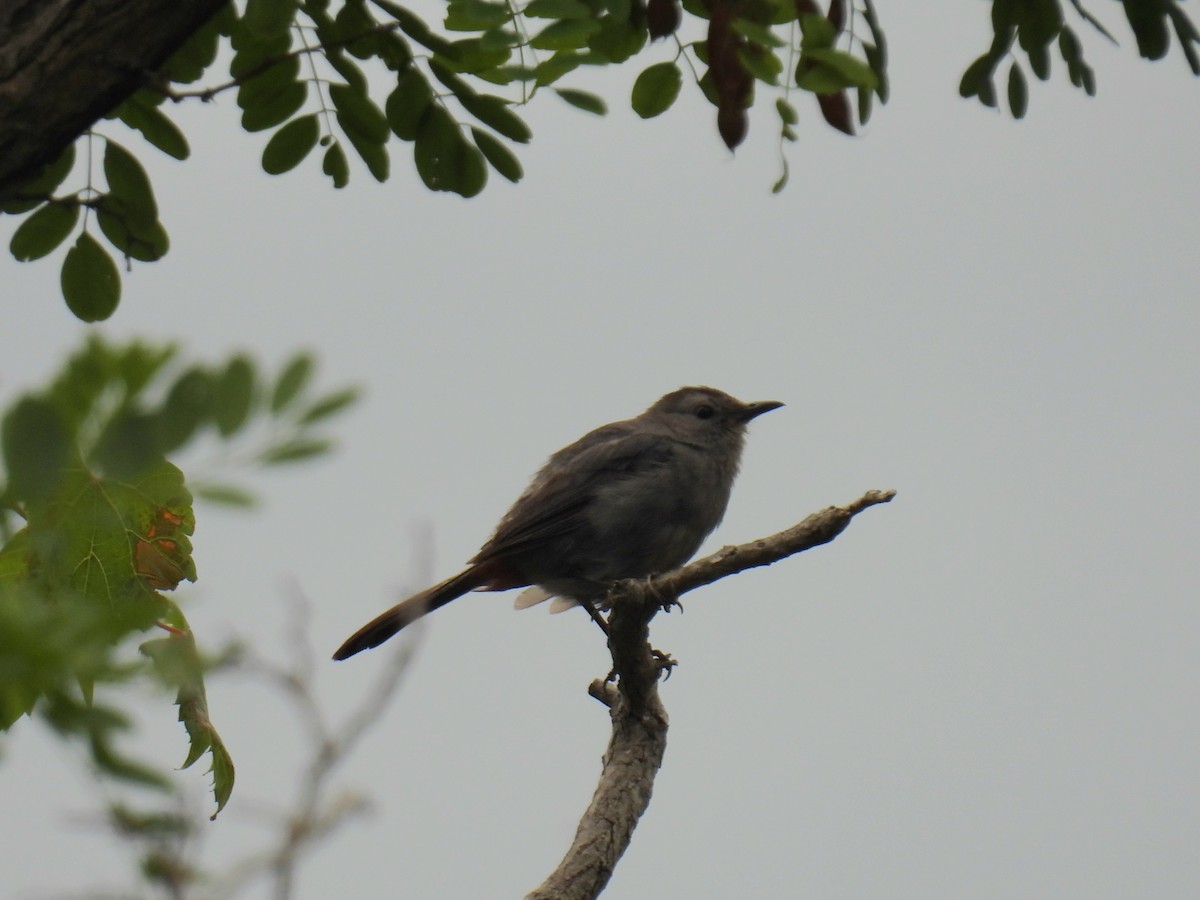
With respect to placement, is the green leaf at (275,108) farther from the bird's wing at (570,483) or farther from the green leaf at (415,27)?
the bird's wing at (570,483)

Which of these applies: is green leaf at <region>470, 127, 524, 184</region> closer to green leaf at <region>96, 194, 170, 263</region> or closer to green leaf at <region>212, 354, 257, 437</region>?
green leaf at <region>96, 194, 170, 263</region>

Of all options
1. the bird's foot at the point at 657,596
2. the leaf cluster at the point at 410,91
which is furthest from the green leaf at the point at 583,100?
the bird's foot at the point at 657,596

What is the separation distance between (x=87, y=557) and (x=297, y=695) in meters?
1.26

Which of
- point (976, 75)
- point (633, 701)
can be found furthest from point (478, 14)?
point (633, 701)

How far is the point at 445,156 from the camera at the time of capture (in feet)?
12.3

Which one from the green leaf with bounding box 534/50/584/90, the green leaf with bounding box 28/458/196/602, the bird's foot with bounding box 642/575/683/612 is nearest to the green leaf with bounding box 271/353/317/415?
the green leaf with bounding box 28/458/196/602

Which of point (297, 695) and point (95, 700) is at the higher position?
point (297, 695)

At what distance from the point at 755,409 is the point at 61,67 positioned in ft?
19.1

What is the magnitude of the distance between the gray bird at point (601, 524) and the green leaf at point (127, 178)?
10.4 feet

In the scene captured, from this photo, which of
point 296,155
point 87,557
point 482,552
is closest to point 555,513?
point 482,552

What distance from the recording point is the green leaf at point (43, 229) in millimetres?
3734

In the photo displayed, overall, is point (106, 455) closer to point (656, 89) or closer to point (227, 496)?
point (227, 496)

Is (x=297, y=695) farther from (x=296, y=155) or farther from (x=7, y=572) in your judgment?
(x=296, y=155)

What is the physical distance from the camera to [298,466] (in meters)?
1.26
